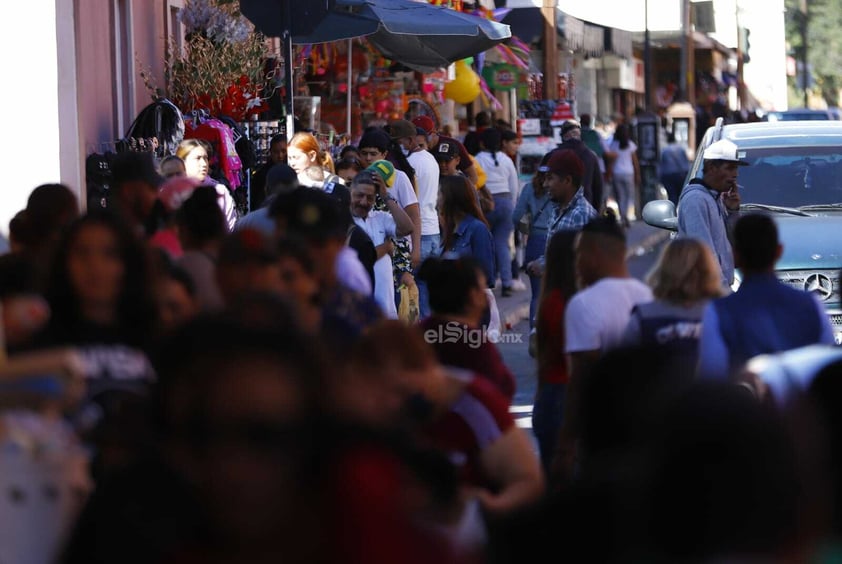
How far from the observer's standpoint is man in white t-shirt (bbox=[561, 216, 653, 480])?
6.26m

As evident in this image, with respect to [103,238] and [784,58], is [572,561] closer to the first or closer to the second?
[103,238]

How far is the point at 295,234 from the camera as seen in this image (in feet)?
18.5

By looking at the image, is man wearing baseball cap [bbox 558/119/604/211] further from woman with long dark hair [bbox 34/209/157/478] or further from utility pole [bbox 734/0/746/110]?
utility pole [bbox 734/0/746/110]

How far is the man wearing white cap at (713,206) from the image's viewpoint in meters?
9.38

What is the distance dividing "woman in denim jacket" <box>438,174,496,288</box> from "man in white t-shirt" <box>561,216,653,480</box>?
4.35m

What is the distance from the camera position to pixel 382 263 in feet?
32.6

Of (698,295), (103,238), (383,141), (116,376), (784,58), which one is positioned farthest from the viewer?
(784,58)

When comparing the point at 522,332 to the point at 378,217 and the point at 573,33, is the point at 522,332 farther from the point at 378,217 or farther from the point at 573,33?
the point at 573,33

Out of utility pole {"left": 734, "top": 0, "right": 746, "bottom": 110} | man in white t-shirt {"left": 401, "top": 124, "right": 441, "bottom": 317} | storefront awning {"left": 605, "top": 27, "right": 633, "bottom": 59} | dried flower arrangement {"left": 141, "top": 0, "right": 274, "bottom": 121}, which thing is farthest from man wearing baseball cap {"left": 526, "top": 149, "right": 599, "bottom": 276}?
utility pole {"left": 734, "top": 0, "right": 746, "bottom": 110}

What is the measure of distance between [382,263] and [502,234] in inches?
281

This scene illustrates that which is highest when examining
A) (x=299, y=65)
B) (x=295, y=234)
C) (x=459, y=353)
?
(x=299, y=65)

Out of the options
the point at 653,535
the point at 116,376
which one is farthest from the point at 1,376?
the point at 653,535

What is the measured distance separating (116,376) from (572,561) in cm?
229

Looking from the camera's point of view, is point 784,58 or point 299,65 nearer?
point 299,65
